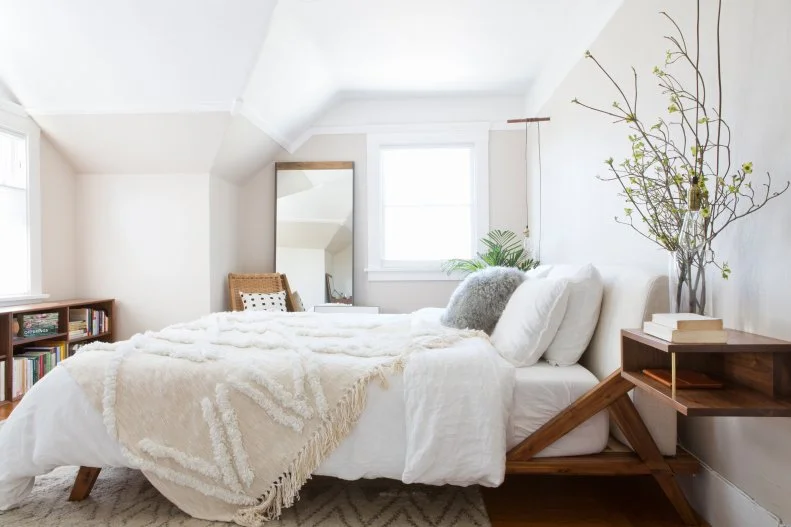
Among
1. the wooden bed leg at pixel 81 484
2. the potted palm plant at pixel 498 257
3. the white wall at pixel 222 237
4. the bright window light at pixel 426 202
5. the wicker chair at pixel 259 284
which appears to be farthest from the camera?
the bright window light at pixel 426 202

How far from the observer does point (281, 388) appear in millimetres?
1774

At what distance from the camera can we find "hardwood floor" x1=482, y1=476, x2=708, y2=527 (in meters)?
1.78

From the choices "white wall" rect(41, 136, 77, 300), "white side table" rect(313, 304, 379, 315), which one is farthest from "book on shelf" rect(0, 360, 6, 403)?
"white side table" rect(313, 304, 379, 315)

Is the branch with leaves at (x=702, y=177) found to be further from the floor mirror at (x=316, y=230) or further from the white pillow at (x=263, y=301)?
the white pillow at (x=263, y=301)

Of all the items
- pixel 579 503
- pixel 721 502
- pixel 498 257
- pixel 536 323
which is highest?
pixel 498 257

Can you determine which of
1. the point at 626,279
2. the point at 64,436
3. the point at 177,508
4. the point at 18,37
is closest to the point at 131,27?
the point at 18,37

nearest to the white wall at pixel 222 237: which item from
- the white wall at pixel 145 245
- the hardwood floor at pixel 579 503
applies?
the white wall at pixel 145 245

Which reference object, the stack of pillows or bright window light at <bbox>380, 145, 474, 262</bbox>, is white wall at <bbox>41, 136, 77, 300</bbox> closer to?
bright window light at <bbox>380, 145, 474, 262</bbox>

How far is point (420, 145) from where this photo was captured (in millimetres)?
4852

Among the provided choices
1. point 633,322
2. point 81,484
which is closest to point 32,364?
point 81,484

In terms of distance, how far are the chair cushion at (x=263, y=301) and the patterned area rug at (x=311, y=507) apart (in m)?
2.40

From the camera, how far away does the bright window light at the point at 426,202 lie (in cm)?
486

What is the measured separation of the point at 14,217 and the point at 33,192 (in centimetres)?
24

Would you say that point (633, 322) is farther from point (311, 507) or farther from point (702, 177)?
point (311, 507)
